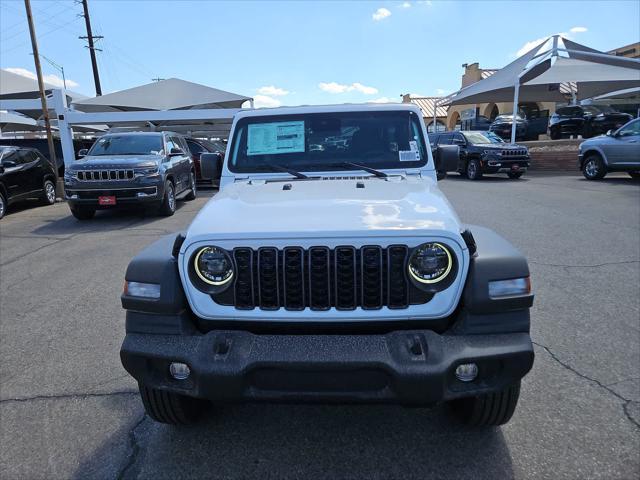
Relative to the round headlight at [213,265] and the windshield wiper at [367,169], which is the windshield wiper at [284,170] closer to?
the windshield wiper at [367,169]

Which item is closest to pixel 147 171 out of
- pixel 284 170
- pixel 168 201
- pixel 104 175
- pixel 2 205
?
pixel 104 175

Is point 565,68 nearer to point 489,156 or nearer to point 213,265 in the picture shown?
point 489,156

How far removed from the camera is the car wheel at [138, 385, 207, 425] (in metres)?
2.59

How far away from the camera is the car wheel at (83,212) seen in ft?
33.2

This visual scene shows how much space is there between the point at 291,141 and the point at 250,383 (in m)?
2.11

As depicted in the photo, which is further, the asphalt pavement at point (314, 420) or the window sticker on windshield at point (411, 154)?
the window sticker on windshield at point (411, 154)

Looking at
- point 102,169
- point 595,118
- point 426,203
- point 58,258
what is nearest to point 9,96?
point 102,169

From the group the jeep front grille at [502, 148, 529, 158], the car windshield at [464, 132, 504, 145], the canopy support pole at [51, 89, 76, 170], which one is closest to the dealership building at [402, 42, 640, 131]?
the car windshield at [464, 132, 504, 145]

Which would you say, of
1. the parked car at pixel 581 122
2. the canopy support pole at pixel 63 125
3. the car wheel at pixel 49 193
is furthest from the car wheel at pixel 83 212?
the parked car at pixel 581 122

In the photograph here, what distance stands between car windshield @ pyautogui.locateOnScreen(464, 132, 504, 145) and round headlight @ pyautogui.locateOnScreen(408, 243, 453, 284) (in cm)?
1626

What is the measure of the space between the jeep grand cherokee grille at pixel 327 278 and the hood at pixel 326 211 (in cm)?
9

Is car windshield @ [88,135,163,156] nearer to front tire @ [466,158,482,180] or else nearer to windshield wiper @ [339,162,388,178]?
windshield wiper @ [339,162,388,178]

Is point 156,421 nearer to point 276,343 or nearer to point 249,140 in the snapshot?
point 276,343

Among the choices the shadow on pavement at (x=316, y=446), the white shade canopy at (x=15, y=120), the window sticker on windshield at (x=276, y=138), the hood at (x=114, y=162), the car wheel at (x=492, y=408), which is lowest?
the shadow on pavement at (x=316, y=446)
